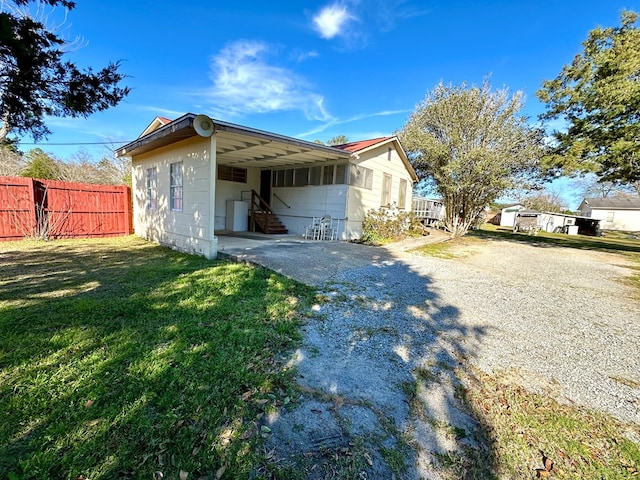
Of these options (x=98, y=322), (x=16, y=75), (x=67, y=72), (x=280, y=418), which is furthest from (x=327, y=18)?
(x=280, y=418)

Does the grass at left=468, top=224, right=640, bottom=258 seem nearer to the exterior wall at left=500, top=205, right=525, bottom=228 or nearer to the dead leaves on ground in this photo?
the dead leaves on ground

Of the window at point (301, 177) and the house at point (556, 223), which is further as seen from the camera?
the house at point (556, 223)

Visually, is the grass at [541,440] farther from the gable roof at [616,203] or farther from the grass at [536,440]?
the gable roof at [616,203]

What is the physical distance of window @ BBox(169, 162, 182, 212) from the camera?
297 inches

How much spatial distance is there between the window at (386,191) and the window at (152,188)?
8.24 metres

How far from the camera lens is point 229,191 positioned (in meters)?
12.1

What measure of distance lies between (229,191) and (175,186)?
14.2 ft

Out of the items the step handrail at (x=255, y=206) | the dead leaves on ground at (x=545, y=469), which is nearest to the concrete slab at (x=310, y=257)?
the dead leaves on ground at (x=545, y=469)

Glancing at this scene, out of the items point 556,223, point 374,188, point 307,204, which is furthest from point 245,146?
point 556,223

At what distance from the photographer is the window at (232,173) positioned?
1171cm

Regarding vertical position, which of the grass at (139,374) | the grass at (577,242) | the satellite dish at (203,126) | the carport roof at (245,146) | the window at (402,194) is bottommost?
the grass at (139,374)

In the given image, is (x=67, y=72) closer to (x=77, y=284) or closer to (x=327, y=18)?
(x=77, y=284)

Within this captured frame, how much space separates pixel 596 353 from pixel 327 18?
1050 centimetres

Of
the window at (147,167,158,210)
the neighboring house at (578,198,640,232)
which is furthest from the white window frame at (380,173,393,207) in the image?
the neighboring house at (578,198,640,232)
